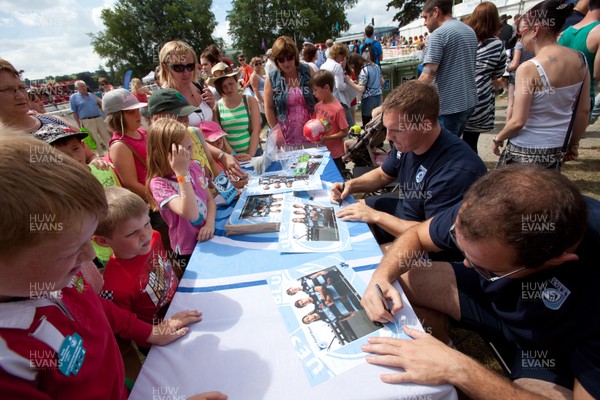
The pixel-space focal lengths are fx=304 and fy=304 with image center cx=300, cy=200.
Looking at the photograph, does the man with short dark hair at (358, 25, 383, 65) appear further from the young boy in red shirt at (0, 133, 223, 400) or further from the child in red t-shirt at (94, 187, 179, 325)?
the young boy in red shirt at (0, 133, 223, 400)

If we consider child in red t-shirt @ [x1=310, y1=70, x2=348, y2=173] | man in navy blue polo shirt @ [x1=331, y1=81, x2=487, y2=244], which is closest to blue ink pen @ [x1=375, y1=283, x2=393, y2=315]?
man in navy blue polo shirt @ [x1=331, y1=81, x2=487, y2=244]

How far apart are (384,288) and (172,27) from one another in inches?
1750

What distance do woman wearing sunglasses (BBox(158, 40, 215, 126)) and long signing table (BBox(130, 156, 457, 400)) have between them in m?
1.85

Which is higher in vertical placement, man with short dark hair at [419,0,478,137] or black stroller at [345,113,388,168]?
man with short dark hair at [419,0,478,137]

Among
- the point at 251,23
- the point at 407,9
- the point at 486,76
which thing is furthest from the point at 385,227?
the point at 407,9

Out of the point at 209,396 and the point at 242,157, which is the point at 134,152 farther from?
the point at 209,396

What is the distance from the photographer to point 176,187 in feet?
6.05

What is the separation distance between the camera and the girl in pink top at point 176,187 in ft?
5.57

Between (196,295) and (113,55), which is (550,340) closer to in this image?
(196,295)

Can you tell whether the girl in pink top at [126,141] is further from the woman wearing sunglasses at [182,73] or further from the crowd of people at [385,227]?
the woman wearing sunglasses at [182,73]

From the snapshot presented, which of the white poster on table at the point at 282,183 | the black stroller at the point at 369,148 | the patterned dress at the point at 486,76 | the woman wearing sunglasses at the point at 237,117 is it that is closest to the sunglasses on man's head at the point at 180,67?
the woman wearing sunglasses at the point at 237,117

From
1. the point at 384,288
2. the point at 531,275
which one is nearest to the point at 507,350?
the point at 531,275

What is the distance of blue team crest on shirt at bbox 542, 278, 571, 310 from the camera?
1.07 m

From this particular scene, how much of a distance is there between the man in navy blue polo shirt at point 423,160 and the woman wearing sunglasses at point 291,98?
66.9 inches
